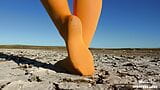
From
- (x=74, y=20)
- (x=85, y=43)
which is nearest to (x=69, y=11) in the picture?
(x=74, y=20)

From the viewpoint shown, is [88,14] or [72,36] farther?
[88,14]

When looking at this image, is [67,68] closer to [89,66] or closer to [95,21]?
[89,66]

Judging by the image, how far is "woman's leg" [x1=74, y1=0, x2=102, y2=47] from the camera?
8.30ft

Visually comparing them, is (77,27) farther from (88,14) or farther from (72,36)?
(88,14)

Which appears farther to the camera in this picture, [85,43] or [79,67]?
[85,43]

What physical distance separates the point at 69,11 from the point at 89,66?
17.4 inches

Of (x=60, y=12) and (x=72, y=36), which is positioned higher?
(x=60, y=12)

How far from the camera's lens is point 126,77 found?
2439 millimetres

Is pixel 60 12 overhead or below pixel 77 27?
overhead

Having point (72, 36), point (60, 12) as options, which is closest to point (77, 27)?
point (72, 36)

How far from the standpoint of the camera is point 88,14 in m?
2.54

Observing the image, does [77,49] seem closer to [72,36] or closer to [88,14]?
[72,36]

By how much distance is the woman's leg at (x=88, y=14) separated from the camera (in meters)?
2.53

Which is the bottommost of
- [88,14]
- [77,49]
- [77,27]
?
[77,49]
